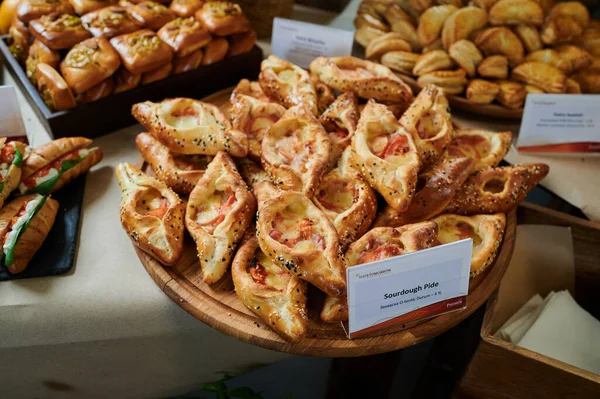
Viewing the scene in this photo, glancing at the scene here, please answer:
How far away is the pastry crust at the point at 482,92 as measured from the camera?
88.0 inches

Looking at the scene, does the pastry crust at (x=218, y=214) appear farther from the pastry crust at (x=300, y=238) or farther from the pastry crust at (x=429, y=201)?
the pastry crust at (x=429, y=201)

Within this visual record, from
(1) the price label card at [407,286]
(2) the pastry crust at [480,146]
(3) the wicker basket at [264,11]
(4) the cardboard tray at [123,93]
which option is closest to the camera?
(1) the price label card at [407,286]

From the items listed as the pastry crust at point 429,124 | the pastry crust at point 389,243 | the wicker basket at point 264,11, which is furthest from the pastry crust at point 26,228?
the wicker basket at point 264,11

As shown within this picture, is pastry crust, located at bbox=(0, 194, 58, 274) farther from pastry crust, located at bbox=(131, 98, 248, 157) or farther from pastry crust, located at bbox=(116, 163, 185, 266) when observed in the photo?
pastry crust, located at bbox=(131, 98, 248, 157)

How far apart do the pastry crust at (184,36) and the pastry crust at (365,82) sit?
47 cm

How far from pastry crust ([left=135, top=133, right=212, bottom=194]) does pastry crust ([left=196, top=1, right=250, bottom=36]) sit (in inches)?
25.3

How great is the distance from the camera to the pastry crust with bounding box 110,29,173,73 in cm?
200

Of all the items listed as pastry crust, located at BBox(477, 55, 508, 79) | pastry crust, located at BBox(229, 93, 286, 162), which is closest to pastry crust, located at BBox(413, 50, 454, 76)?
pastry crust, located at BBox(477, 55, 508, 79)

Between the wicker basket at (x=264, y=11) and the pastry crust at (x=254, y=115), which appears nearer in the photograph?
the pastry crust at (x=254, y=115)

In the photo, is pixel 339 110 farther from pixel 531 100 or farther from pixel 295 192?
pixel 531 100

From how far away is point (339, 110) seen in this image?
1.87 meters

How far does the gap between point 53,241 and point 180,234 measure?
18.6 inches

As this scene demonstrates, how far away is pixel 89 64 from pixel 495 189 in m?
1.52

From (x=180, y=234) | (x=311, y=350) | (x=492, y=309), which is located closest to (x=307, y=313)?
(x=311, y=350)
